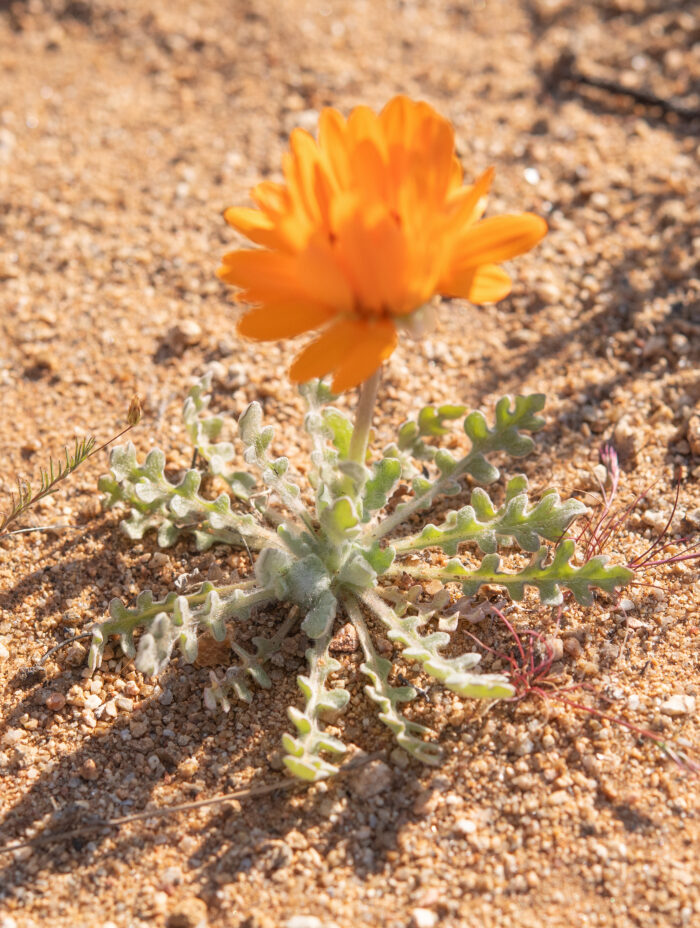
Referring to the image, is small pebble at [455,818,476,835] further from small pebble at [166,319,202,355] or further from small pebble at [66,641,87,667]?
small pebble at [166,319,202,355]

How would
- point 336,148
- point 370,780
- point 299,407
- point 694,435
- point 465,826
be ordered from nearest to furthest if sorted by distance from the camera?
point 336,148
point 465,826
point 370,780
point 694,435
point 299,407

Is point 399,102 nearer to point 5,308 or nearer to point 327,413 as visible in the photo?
point 327,413

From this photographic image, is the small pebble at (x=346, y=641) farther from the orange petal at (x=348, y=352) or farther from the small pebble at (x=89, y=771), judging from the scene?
the orange petal at (x=348, y=352)

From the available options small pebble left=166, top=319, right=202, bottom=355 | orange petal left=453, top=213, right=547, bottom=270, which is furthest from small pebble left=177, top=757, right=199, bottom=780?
small pebble left=166, top=319, right=202, bottom=355

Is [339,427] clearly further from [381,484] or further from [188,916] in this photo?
[188,916]

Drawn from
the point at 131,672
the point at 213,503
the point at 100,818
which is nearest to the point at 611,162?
the point at 213,503

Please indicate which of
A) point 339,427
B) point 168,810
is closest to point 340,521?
point 339,427
